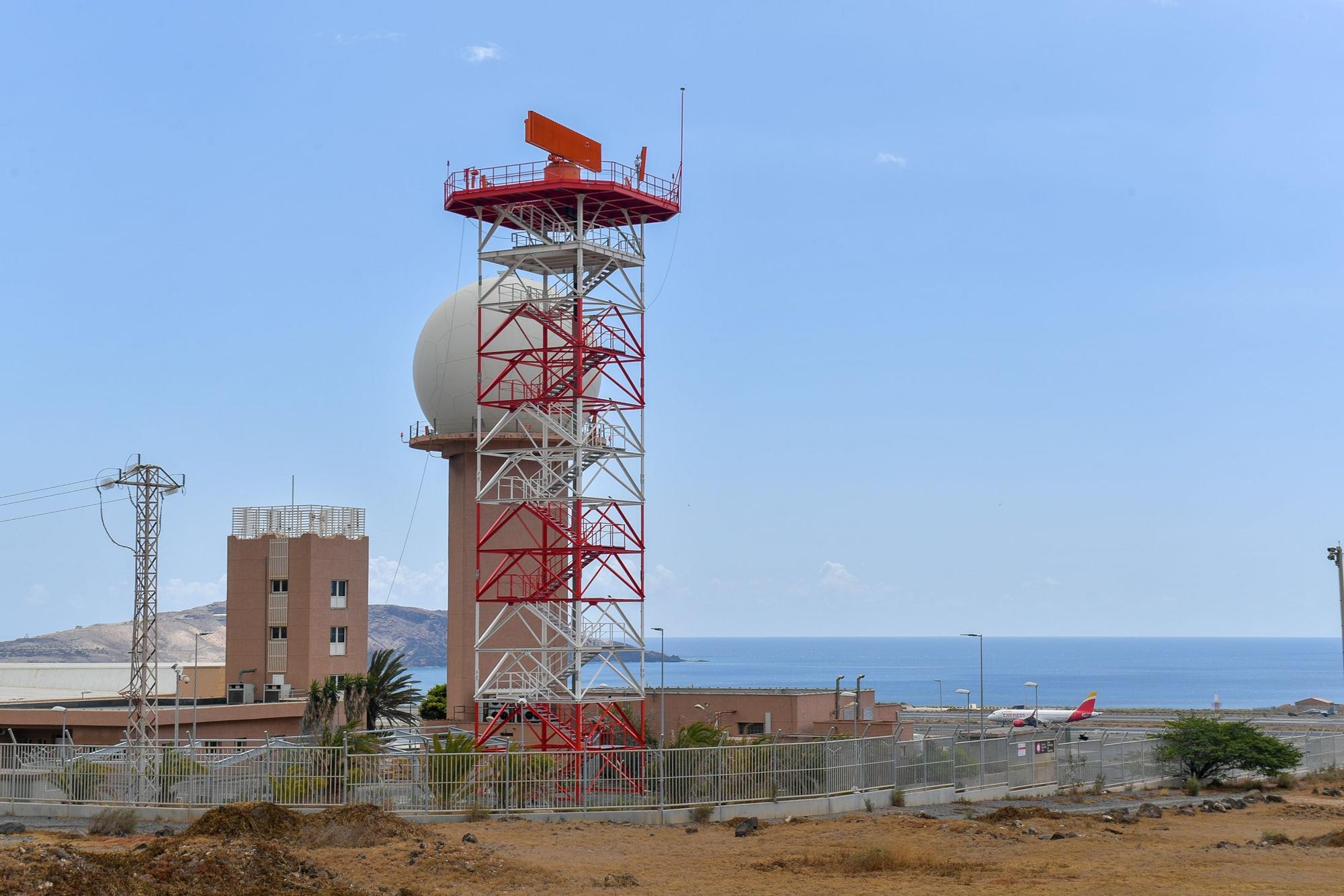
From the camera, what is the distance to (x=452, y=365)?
2391 inches

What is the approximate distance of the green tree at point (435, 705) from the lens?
66188mm

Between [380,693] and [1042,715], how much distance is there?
200 feet

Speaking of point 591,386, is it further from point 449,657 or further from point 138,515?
point 138,515

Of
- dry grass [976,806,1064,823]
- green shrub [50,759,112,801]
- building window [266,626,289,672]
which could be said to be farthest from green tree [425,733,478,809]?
building window [266,626,289,672]

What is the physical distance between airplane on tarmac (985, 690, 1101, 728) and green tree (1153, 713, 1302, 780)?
153ft

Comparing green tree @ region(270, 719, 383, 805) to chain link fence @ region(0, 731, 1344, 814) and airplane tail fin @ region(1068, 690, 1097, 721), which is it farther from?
airplane tail fin @ region(1068, 690, 1097, 721)

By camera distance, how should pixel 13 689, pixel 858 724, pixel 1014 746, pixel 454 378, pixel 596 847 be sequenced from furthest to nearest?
pixel 13 689 < pixel 454 378 < pixel 858 724 < pixel 1014 746 < pixel 596 847

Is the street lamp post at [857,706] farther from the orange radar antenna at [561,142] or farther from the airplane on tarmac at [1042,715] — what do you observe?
the airplane on tarmac at [1042,715]

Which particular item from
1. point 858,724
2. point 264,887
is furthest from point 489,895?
point 858,724

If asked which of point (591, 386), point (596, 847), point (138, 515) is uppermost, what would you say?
point (591, 386)

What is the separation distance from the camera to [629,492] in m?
47.0

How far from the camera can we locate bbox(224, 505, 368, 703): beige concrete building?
6812 cm

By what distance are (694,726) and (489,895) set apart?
1642 centimetres

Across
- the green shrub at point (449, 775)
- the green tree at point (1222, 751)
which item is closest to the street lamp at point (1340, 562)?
the green tree at point (1222, 751)
